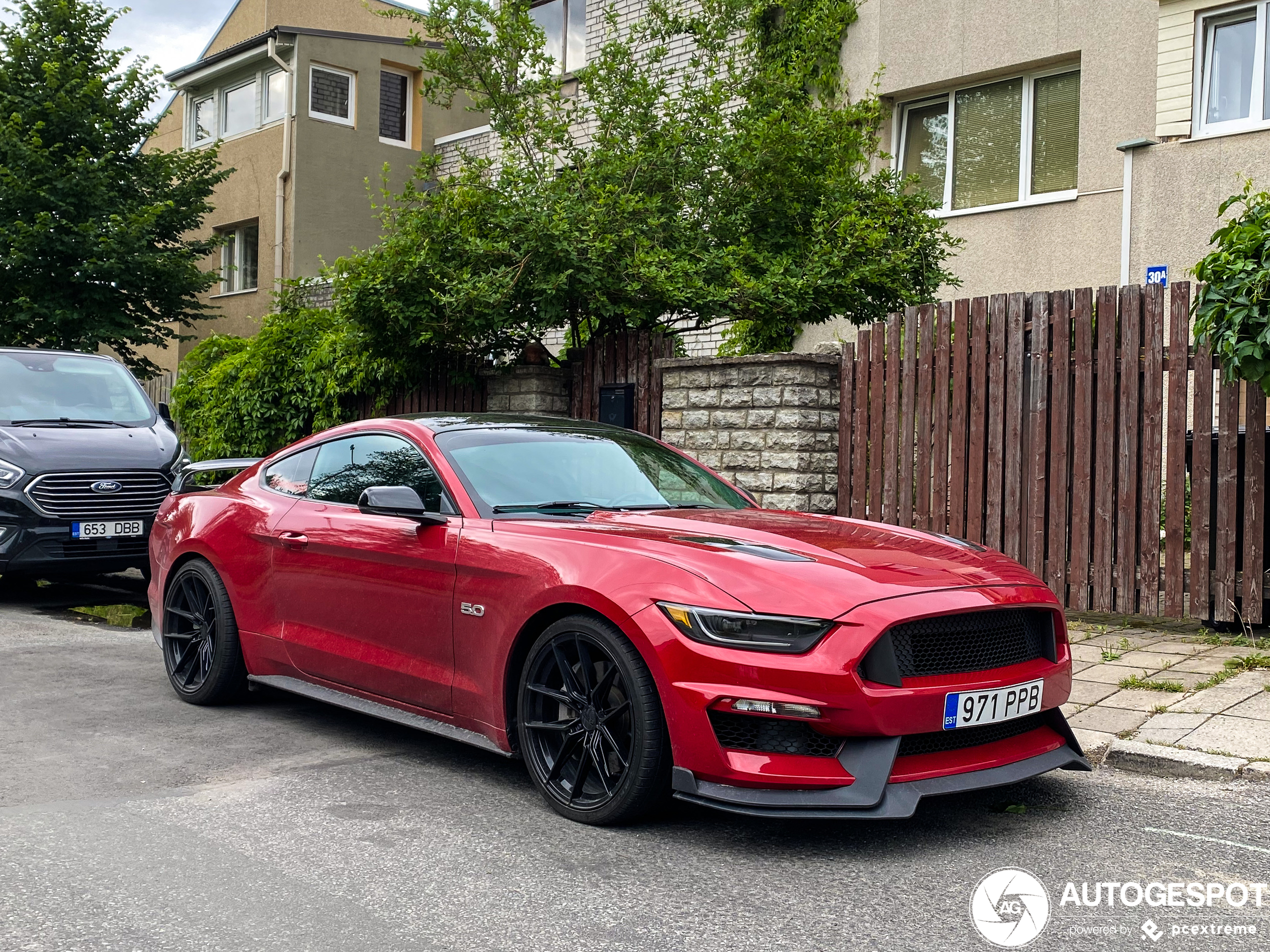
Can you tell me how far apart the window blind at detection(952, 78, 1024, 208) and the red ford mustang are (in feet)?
32.3

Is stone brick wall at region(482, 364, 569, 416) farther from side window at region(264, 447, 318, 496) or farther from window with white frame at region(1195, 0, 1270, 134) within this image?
window with white frame at region(1195, 0, 1270, 134)

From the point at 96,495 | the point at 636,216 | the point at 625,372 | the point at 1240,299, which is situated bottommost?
the point at 96,495

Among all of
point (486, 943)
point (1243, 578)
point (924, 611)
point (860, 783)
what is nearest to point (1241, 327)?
point (1243, 578)

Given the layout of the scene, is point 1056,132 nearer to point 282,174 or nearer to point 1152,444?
point 1152,444

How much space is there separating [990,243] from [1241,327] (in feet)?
24.2

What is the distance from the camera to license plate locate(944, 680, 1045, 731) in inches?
157

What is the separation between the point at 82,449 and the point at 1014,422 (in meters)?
7.06

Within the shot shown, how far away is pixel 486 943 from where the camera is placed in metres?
3.27

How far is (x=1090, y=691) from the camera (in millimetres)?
6117

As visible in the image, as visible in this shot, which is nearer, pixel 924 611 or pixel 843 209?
pixel 924 611

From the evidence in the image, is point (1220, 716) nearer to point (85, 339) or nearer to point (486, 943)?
point (486, 943)

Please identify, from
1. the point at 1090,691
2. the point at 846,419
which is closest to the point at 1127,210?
the point at 846,419

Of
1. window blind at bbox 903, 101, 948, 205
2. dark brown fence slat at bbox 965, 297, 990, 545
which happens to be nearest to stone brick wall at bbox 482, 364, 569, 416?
dark brown fence slat at bbox 965, 297, 990, 545

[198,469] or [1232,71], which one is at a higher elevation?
[1232,71]
